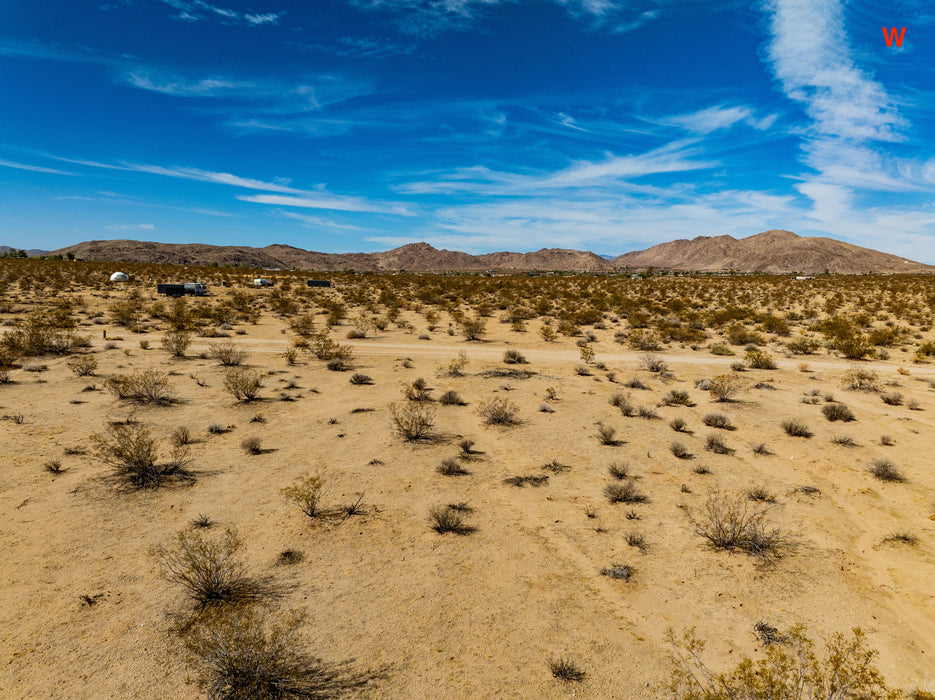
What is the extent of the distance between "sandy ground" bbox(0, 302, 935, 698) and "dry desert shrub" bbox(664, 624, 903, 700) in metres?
0.20

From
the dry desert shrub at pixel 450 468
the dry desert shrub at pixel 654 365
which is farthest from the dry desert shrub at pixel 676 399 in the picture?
the dry desert shrub at pixel 450 468

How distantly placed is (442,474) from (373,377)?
7.23 m

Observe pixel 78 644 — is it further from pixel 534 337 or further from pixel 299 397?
pixel 534 337

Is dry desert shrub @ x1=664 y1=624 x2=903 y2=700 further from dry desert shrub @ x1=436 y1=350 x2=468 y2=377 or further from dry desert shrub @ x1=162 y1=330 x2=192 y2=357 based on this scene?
dry desert shrub @ x1=162 y1=330 x2=192 y2=357

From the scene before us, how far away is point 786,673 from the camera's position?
436 cm

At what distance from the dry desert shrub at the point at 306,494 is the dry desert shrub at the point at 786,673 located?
524 centimetres

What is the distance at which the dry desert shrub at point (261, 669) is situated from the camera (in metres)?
4.12

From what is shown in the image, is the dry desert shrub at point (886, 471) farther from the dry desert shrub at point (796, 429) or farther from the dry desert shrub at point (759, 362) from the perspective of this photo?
the dry desert shrub at point (759, 362)

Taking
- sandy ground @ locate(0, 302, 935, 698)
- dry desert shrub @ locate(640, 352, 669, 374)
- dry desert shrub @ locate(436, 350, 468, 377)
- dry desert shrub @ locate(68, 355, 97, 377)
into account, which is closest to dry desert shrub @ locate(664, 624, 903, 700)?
sandy ground @ locate(0, 302, 935, 698)

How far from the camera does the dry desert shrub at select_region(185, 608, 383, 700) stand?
13.5ft

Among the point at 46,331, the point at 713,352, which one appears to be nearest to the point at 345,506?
the point at 46,331

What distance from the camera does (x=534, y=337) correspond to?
78.0 ft

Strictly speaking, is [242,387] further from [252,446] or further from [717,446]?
[717,446]

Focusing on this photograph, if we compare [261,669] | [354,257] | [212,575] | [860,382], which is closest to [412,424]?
[212,575]
